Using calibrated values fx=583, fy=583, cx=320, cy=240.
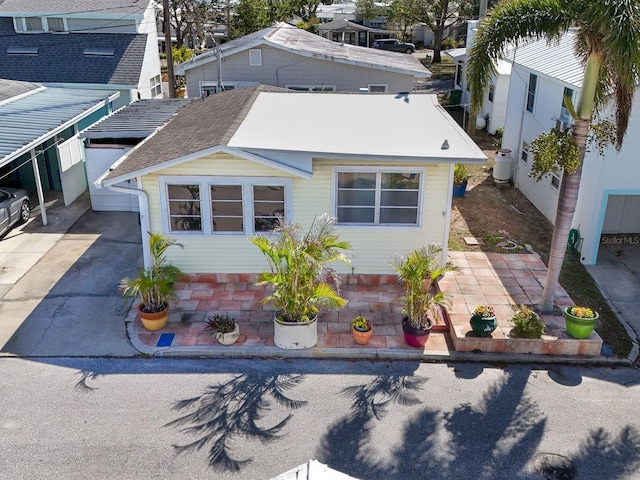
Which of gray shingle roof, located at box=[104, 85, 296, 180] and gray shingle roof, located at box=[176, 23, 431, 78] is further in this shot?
gray shingle roof, located at box=[176, 23, 431, 78]

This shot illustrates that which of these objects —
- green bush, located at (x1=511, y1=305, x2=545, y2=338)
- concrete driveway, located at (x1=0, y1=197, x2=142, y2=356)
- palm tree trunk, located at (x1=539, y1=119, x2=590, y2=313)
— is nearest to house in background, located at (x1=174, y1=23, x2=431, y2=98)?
concrete driveway, located at (x1=0, y1=197, x2=142, y2=356)

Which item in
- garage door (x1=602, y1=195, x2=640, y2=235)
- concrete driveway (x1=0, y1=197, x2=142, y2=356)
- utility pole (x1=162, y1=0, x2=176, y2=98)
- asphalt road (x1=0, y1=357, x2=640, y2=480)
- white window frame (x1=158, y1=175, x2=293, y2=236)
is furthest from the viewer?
utility pole (x1=162, y1=0, x2=176, y2=98)

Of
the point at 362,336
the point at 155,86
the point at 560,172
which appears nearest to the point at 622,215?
the point at 560,172

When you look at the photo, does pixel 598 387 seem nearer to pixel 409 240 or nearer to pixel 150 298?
pixel 409 240

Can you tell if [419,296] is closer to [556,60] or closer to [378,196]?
[378,196]

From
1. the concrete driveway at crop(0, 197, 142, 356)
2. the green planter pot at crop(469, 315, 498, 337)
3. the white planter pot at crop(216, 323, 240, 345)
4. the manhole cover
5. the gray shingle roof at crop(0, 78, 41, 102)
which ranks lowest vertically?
the concrete driveway at crop(0, 197, 142, 356)

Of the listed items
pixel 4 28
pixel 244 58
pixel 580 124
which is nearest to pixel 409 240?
pixel 580 124

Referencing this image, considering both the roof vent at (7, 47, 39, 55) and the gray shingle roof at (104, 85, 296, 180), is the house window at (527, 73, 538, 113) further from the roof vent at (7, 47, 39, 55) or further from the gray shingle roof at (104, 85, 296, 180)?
the roof vent at (7, 47, 39, 55)
